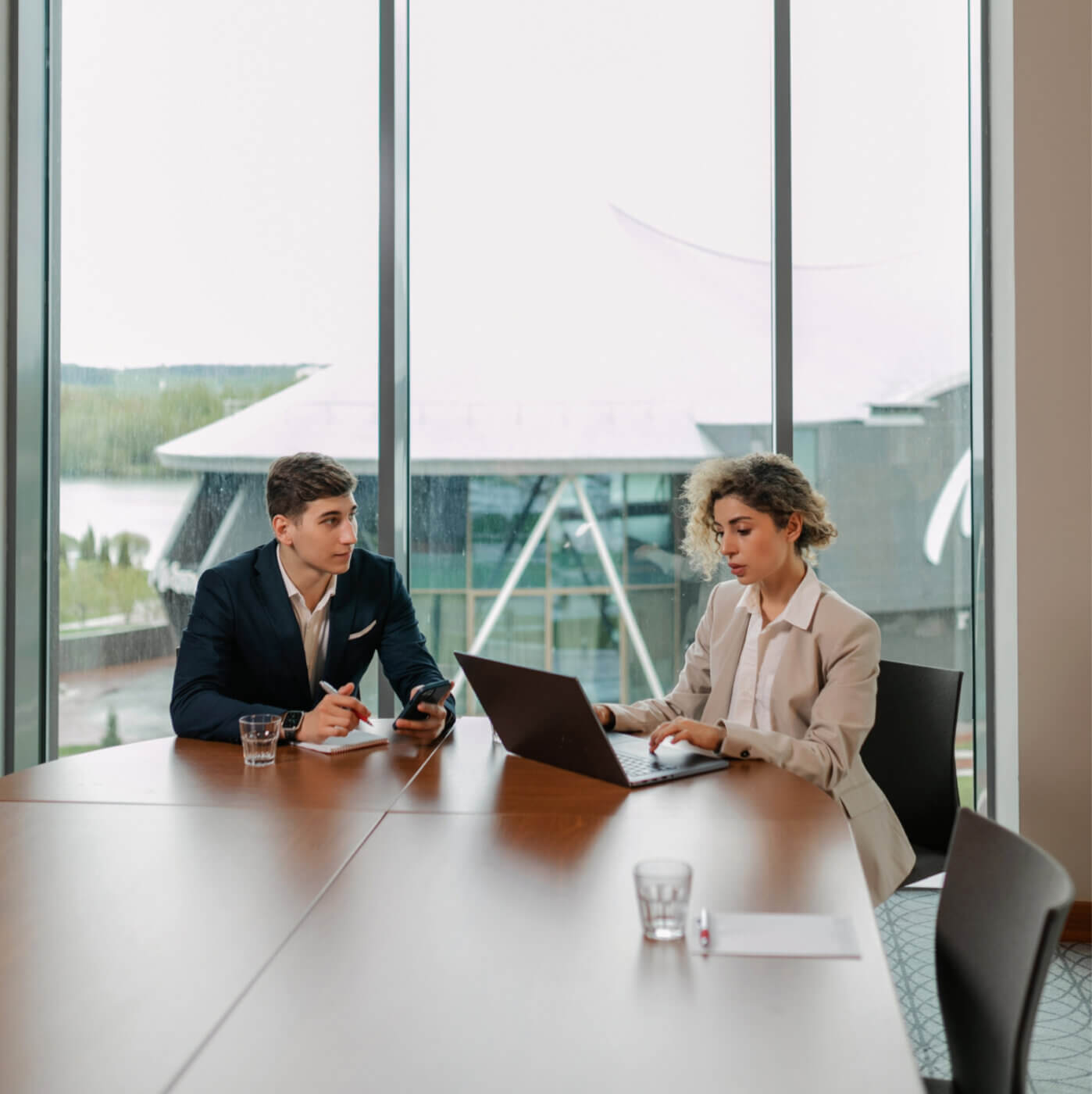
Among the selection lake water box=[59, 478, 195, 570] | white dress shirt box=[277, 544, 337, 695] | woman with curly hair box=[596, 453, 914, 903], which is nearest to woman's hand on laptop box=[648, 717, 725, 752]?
woman with curly hair box=[596, 453, 914, 903]

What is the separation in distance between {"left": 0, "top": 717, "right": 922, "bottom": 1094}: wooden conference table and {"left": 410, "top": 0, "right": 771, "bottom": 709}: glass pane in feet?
5.58

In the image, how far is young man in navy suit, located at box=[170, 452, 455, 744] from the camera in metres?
2.46

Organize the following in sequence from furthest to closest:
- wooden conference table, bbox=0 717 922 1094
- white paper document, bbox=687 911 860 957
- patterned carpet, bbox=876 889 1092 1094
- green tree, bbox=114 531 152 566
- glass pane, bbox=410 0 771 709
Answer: green tree, bbox=114 531 152 566, glass pane, bbox=410 0 771 709, patterned carpet, bbox=876 889 1092 1094, white paper document, bbox=687 911 860 957, wooden conference table, bbox=0 717 922 1094

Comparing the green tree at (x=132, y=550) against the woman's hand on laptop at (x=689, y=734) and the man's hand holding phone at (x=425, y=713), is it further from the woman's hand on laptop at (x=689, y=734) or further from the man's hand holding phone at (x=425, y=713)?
the woman's hand on laptop at (x=689, y=734)

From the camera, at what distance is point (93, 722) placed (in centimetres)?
370

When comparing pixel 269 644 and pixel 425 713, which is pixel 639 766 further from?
pixel 269 644

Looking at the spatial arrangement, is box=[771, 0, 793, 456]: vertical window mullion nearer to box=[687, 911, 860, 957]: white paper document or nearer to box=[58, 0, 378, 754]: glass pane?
box=[58, 0, 378, 754]: glass pane

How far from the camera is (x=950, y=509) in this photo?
11.2ft

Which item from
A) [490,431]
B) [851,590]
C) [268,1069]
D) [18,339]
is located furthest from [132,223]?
[268,1069]

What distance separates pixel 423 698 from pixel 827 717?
0.90 m

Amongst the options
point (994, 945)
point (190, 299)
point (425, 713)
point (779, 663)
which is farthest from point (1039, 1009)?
point (190, 299)

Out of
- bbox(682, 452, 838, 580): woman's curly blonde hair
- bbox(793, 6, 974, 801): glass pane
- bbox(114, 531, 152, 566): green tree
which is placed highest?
bbox(793, 6, 974, 801): glass pane

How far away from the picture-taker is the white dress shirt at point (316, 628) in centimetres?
266

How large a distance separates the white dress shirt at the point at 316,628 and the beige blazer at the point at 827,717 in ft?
2.66
